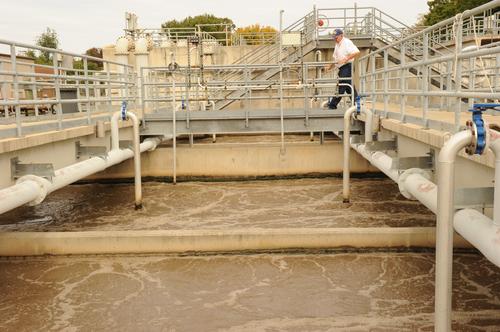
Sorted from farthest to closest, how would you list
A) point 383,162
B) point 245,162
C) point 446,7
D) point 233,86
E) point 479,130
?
point 446,7, point 245,162, point 233,86, point 383,162, point 479,130

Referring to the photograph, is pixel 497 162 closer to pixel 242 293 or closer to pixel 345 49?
pixel 242 293

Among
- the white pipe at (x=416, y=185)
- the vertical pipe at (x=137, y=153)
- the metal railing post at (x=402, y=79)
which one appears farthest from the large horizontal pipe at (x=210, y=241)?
the vertical pipe at (x=137, y=153)

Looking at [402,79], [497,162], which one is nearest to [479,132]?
[497,162]

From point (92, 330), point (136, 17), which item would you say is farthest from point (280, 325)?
point (136, 17)

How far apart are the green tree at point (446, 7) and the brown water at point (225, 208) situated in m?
31.0

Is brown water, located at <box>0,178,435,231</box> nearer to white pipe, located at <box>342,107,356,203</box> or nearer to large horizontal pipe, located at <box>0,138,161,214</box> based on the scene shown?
white pipe, located at <box>342,107,356,203</box>

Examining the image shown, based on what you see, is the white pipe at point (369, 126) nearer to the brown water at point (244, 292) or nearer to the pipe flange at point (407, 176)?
the brown water at point (244, 292)

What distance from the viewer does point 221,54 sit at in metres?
24.3

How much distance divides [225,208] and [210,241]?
3762 mm

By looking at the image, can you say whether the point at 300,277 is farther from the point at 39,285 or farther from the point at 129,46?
the point at 129,46

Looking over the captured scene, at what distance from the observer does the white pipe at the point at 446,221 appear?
12.9 ft

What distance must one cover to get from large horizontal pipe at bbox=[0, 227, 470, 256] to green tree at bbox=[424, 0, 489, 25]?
35.1 meters

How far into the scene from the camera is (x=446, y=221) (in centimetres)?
394

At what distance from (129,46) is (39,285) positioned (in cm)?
1840
